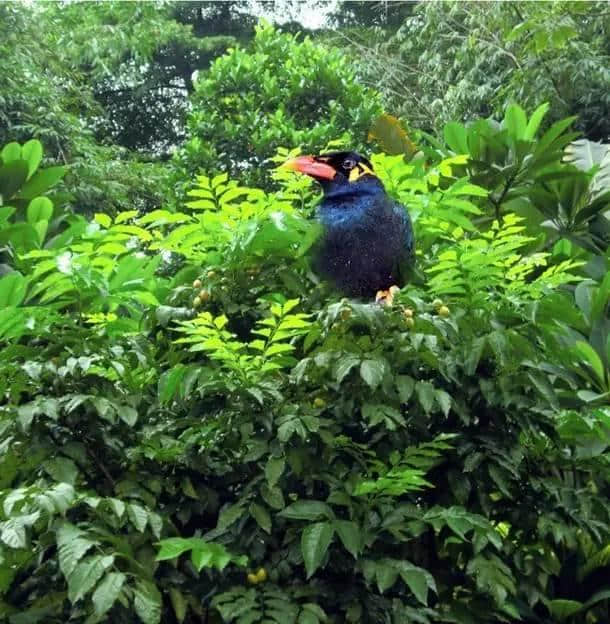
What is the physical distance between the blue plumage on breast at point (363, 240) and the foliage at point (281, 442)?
0.20 ft

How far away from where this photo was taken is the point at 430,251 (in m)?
2.82

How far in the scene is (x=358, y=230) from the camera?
8.14 feet

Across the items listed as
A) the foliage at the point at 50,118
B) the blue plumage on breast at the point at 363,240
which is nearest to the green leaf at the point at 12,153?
the blue plumage on breast at the point at 363,240

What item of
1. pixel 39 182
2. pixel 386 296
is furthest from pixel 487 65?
pixel 386 296

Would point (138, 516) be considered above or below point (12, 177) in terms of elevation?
above

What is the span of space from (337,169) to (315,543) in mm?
958

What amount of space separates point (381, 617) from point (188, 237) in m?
0.97

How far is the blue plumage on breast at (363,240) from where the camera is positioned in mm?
2447

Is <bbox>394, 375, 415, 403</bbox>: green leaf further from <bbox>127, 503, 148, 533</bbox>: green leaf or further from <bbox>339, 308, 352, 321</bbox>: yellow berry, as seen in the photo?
<bbox>127, 503, 148, 533</bbox>: green leaf

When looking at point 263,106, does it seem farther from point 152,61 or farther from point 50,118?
point 152,61

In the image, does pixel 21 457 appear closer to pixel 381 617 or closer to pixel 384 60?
pixel 381 617

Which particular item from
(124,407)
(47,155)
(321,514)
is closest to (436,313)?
(321,514)

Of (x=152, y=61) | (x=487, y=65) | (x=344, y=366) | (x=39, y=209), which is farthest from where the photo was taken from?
(x=152, y=61)

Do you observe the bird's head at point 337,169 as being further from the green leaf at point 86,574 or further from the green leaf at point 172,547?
the green leaf at point 86,574
